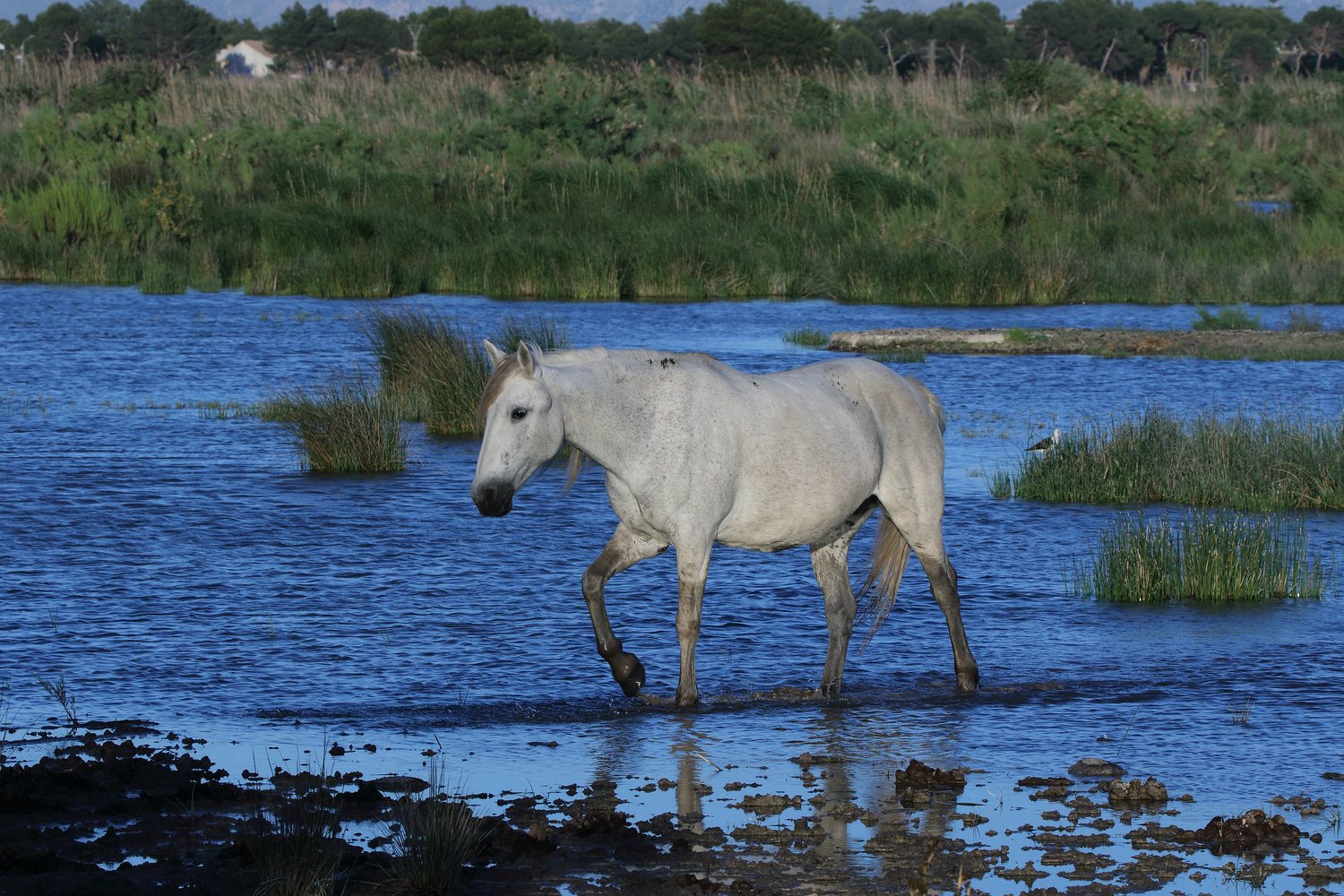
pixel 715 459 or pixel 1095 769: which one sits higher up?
pixel 715 459

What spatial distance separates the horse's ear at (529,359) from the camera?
7180 mm

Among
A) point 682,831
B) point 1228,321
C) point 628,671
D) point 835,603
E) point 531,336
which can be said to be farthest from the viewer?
point 1228,321

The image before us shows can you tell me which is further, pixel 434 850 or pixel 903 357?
pixel 903 357

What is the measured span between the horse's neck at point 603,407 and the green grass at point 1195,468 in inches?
227

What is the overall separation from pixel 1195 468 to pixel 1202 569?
2.48 meters

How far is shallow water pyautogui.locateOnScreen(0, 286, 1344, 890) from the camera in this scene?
7.24m

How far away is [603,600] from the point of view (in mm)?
7883

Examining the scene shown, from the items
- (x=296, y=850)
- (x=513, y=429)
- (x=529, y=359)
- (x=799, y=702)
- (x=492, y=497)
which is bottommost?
(x=799, y=702)

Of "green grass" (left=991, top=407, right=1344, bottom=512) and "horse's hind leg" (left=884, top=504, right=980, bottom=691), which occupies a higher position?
"horse's hind leg" (left=884, top=504, right=980, bottom=691)

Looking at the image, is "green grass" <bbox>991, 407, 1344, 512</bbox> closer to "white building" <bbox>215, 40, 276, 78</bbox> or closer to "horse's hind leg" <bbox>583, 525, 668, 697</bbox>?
"horse's hind leg" <bbox>583, 525, 668, 697</bbox>

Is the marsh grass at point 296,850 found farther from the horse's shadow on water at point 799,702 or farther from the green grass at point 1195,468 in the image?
the green grass at point 1195,468

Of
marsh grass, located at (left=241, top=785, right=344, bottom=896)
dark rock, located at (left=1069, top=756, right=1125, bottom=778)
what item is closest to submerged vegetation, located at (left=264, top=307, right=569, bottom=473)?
dark rock, located at (left=1069, top=756, right=1125, bottom=778)

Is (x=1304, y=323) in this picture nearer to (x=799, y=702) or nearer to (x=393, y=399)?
(x=393, y=399)

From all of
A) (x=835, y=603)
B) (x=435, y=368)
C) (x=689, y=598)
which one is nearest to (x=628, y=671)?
(x=689, y=598)
